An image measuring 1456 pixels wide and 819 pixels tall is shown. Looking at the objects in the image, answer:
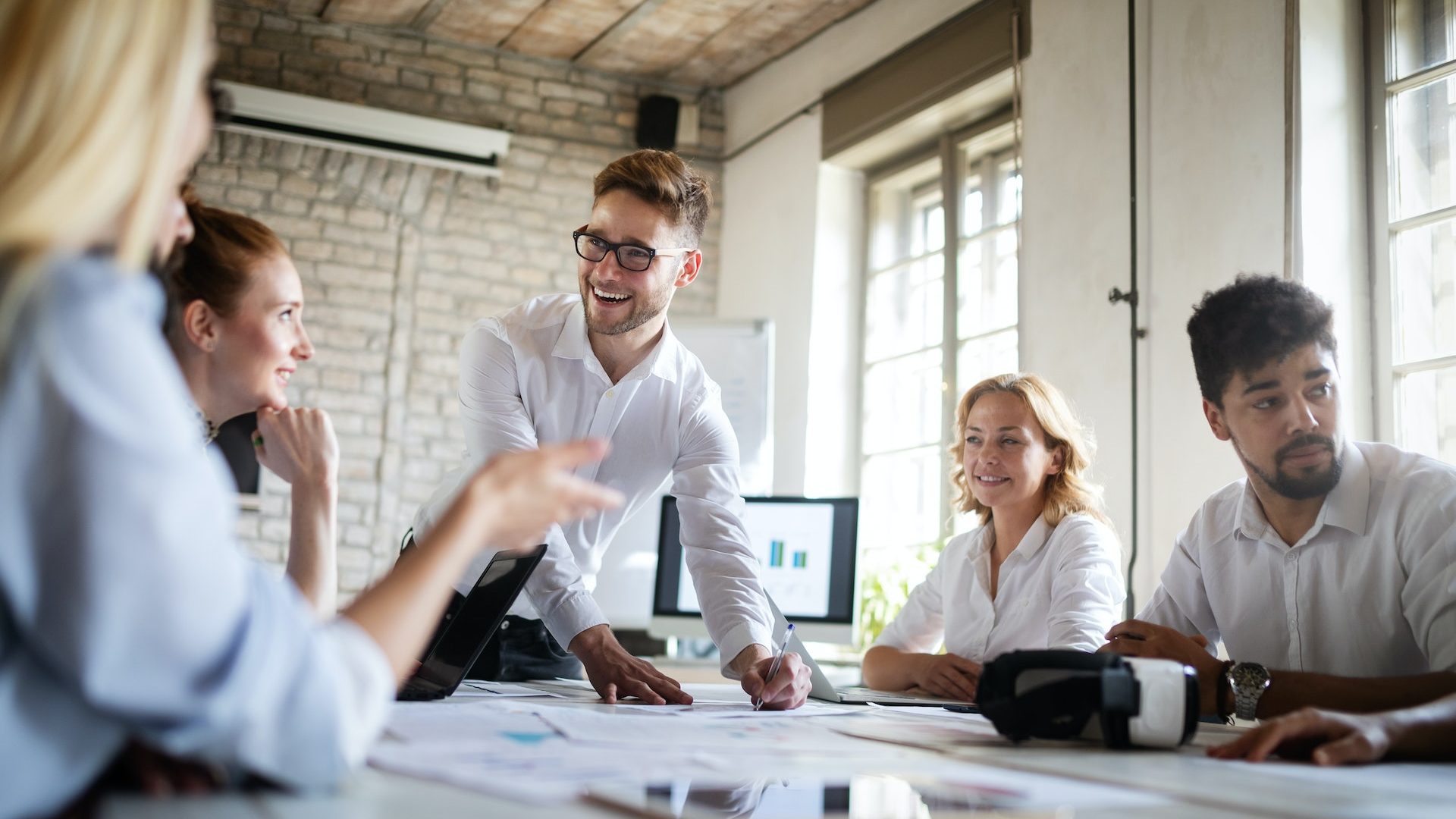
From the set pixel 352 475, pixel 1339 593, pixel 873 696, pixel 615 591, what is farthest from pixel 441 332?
pixel 1339 593

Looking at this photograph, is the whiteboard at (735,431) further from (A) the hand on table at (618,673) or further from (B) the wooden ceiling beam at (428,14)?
(A) the hand on table at (618,673)

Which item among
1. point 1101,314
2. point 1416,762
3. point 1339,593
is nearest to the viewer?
point 1416,762

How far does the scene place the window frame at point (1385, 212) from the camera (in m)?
3.45

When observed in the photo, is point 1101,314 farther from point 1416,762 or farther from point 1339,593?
point 1416,762

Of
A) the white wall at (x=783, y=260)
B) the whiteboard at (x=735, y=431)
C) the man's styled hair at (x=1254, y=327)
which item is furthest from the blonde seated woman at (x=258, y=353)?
the white wall at (x=783, y=260)

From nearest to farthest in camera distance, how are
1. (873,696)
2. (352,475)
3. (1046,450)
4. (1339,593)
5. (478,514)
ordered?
(478,514) < (1339,593) < (873,696) < (1046,450) < (352,475)

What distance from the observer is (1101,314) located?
13.8ft

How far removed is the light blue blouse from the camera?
68 cm

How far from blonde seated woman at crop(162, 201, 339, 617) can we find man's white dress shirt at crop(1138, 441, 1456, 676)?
1474mm

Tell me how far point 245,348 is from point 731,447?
0.99 meters

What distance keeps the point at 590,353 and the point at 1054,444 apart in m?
1.15

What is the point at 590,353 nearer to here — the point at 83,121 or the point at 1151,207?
the point at 83,121

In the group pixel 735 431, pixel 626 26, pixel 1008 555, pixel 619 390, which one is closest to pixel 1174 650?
pixel 1008 555

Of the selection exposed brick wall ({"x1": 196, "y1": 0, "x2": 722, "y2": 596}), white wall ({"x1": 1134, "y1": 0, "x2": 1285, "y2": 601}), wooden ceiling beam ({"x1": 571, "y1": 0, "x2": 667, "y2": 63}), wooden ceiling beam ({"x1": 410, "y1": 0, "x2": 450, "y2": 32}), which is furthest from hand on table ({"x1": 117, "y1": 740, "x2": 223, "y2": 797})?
wooden ceiling beam ({"x1": 410, "y1": 0, "x2": 450, "y2": 32})
